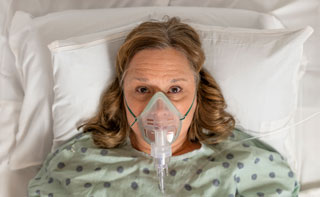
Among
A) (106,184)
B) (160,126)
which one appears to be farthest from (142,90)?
(106,184)

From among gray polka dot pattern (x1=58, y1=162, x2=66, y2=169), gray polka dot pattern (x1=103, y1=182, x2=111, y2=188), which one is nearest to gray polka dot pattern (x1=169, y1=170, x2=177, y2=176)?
gray polka dot pattern (x1=103, y1=182, x2=111, y2=188)

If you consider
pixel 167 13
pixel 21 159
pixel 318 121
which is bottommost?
pixel 21 159

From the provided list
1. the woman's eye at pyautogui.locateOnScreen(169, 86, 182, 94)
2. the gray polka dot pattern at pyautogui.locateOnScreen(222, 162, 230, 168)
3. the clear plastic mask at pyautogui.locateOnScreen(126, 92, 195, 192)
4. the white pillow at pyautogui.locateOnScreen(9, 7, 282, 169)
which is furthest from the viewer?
the white pillow at pyautogui.locateOnScreen(9, 7, 282, 169)

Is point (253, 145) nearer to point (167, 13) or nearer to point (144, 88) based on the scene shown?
point (144, 88)

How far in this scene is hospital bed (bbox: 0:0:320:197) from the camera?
1.74 metres

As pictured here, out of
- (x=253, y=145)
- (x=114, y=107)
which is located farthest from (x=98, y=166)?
(x=253, y=145)

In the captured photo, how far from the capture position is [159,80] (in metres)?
1.57

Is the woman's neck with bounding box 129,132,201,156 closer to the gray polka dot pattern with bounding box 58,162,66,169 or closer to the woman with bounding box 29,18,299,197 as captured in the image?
the woman with bounding box 29,18,299,197

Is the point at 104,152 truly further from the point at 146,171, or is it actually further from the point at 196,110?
the point at 196,110

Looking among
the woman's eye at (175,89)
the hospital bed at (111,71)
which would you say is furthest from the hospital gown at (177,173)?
the woman's eye at (175,89)

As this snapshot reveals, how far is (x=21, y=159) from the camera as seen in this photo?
1904mm

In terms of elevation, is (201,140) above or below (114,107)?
below

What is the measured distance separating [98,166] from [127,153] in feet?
0.45

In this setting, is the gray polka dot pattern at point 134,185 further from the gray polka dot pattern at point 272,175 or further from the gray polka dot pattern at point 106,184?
the gray polka dot pattern at point 272,175
